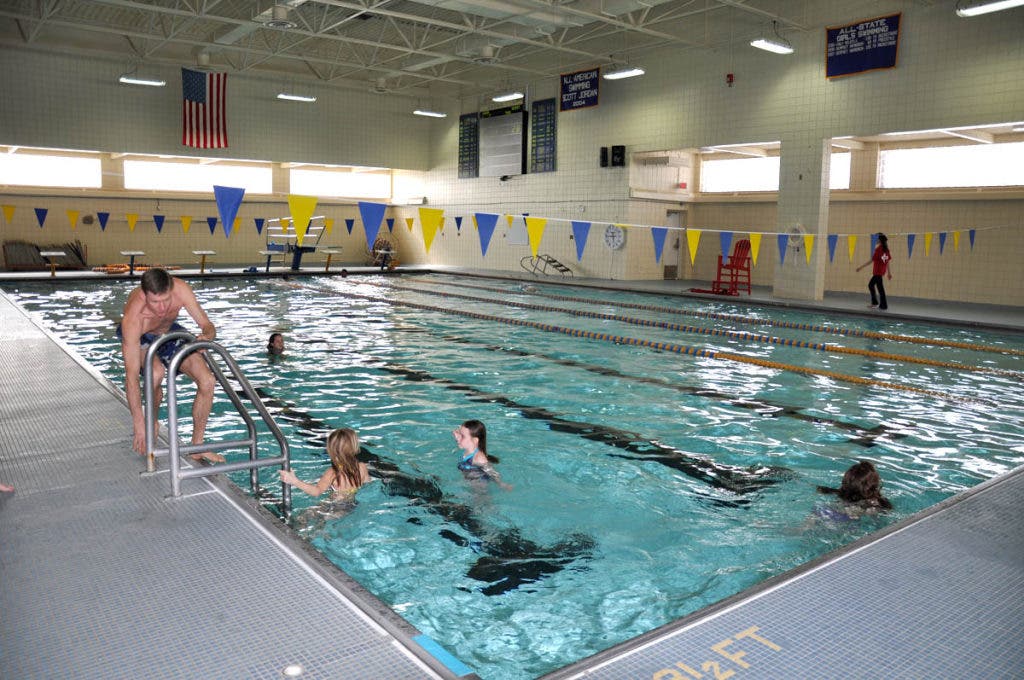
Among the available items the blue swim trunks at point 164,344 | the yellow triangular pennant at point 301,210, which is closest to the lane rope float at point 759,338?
the yellow triangular pennant at point 301,210

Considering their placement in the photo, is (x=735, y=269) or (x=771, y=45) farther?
(x=735, y=269)

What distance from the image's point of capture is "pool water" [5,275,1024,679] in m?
3.38

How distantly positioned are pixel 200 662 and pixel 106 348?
7.82m

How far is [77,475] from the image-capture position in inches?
147

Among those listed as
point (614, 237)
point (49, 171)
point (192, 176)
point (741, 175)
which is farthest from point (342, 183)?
point (741, 175)

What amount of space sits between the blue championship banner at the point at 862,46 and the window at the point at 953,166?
2.93 meters

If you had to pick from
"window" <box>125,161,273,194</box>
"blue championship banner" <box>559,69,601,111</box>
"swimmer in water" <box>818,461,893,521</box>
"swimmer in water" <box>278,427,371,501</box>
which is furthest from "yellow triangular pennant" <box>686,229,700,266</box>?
"window" <box>125,161,273,194</box>

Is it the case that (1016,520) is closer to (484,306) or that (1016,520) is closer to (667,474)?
(667,474)

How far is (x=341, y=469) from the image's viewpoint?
414 centimetres

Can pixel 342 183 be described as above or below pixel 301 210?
above

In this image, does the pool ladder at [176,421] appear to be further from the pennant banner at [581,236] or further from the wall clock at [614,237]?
the wall clock at [614,237]

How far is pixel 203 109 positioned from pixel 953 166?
17.7m

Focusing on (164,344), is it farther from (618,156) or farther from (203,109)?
(203,109)

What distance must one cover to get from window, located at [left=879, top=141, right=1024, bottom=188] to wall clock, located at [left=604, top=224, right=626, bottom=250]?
5.88 meters
